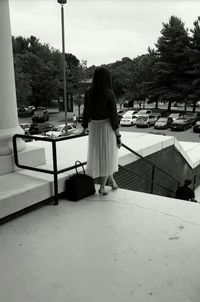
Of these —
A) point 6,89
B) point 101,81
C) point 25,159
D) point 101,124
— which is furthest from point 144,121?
point 101,81

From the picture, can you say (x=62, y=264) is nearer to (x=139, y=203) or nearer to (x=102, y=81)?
(x=139, y=203)

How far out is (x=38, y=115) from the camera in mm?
34688

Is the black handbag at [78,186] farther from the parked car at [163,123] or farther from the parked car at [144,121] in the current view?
the parked car at [144,121]

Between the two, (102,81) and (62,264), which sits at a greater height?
(102,81)

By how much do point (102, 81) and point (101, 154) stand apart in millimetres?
951

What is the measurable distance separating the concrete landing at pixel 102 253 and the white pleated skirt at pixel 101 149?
0.47 meters

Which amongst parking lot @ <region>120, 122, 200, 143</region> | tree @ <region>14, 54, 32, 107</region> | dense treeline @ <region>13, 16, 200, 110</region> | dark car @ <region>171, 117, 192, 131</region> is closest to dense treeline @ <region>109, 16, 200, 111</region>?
dense treeline @ <region>13, 16, 200, 110</region>

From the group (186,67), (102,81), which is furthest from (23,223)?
(186,67)

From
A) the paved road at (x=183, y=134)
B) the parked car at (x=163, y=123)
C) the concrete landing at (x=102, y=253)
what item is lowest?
the paved road at (x=183, y=134)

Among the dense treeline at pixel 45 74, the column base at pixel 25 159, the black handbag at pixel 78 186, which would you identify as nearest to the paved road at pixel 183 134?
the dense treeline at pixel 45 74

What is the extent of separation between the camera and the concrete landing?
7.66ft

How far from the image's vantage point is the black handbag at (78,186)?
13.2 ft

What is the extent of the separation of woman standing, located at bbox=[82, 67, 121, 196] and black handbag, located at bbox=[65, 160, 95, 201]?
4.7 inches

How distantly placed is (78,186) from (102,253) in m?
1.36
